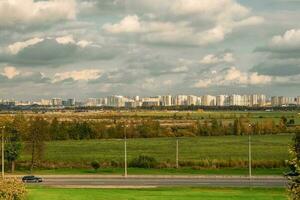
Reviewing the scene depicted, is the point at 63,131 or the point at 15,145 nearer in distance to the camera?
the point at 15,145

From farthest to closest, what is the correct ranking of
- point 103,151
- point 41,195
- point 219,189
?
point 103,151
point 219,189
point 41,195

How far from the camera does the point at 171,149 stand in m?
118

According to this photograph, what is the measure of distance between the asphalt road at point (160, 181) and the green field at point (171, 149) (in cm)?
1843

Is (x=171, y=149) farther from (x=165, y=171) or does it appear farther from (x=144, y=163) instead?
(x=165, y=171)

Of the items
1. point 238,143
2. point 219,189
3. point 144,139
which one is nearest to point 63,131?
point 144,139

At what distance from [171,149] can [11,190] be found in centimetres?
8406

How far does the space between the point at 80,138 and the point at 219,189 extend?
292 feet

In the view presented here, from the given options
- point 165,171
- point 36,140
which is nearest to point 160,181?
point 165,171

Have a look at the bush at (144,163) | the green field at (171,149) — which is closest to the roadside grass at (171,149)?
the green field at (171,149)

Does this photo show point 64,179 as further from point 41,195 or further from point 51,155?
point 51,155

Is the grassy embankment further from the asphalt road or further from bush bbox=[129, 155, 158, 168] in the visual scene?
the asphalt road

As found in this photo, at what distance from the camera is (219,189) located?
5341cm

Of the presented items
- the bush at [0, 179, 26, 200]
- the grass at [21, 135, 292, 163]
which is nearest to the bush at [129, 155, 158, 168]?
the grass at [21, 135, 292, 163]

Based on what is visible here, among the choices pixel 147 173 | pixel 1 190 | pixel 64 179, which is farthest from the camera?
pixel 147 173
